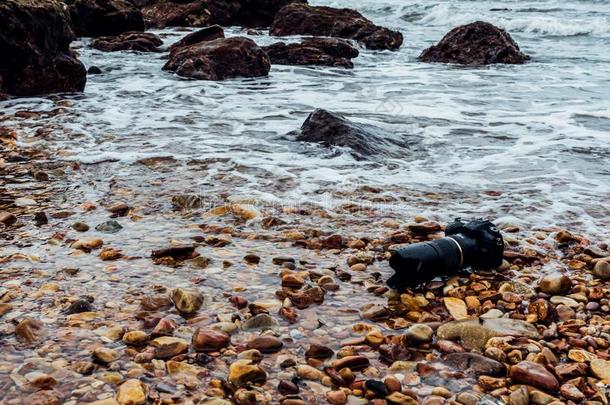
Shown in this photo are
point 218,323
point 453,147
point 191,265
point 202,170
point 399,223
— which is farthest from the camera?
point 453,147

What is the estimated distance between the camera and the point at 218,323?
3.22 meters

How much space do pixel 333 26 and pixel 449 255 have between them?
15723 millimetres

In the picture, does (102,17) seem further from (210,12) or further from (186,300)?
(186,300)

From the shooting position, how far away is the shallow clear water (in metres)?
5.57

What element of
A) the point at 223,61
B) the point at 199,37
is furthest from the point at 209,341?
the point at 199,37

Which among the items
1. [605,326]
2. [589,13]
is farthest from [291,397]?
[589,13]

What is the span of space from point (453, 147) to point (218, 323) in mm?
4810

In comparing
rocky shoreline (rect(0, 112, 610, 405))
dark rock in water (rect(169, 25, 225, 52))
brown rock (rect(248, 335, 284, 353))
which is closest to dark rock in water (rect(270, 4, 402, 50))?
dark rock in water (rect(169, 25, 225, 52))

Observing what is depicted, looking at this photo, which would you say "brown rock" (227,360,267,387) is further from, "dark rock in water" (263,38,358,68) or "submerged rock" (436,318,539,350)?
"dark rock in water" (263,38,358,68)

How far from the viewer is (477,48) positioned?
47.7 ft

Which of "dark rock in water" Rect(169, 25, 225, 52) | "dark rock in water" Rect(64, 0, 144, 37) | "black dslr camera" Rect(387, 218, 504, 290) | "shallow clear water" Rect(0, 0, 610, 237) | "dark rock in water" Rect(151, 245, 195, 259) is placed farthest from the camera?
"dark rock in water" Rect(64, 0, 144, 37)

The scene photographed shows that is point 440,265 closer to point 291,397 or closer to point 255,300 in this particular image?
point 255,300

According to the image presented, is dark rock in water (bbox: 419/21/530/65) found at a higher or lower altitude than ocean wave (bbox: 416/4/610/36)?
lower

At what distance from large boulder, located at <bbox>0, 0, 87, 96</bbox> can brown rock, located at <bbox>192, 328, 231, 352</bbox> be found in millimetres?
7884
